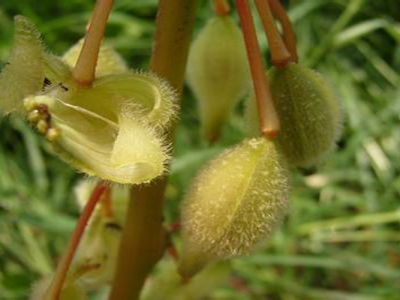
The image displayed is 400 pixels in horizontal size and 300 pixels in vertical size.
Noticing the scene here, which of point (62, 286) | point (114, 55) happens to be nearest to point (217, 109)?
point (114, 55)

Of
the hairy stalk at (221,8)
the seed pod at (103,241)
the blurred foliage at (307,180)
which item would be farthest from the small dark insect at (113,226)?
the blurred foliage at (307,180)

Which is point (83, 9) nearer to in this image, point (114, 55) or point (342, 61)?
point (342, 61)

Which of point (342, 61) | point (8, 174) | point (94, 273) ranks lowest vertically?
point (342, 61)

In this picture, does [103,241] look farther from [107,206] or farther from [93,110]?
[93,110]

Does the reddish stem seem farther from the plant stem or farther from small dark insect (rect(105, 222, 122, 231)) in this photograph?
the plant stem

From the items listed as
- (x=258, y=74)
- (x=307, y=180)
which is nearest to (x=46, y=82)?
(x=258, y=74)

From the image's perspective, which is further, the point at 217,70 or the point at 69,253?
the point at 217,70
